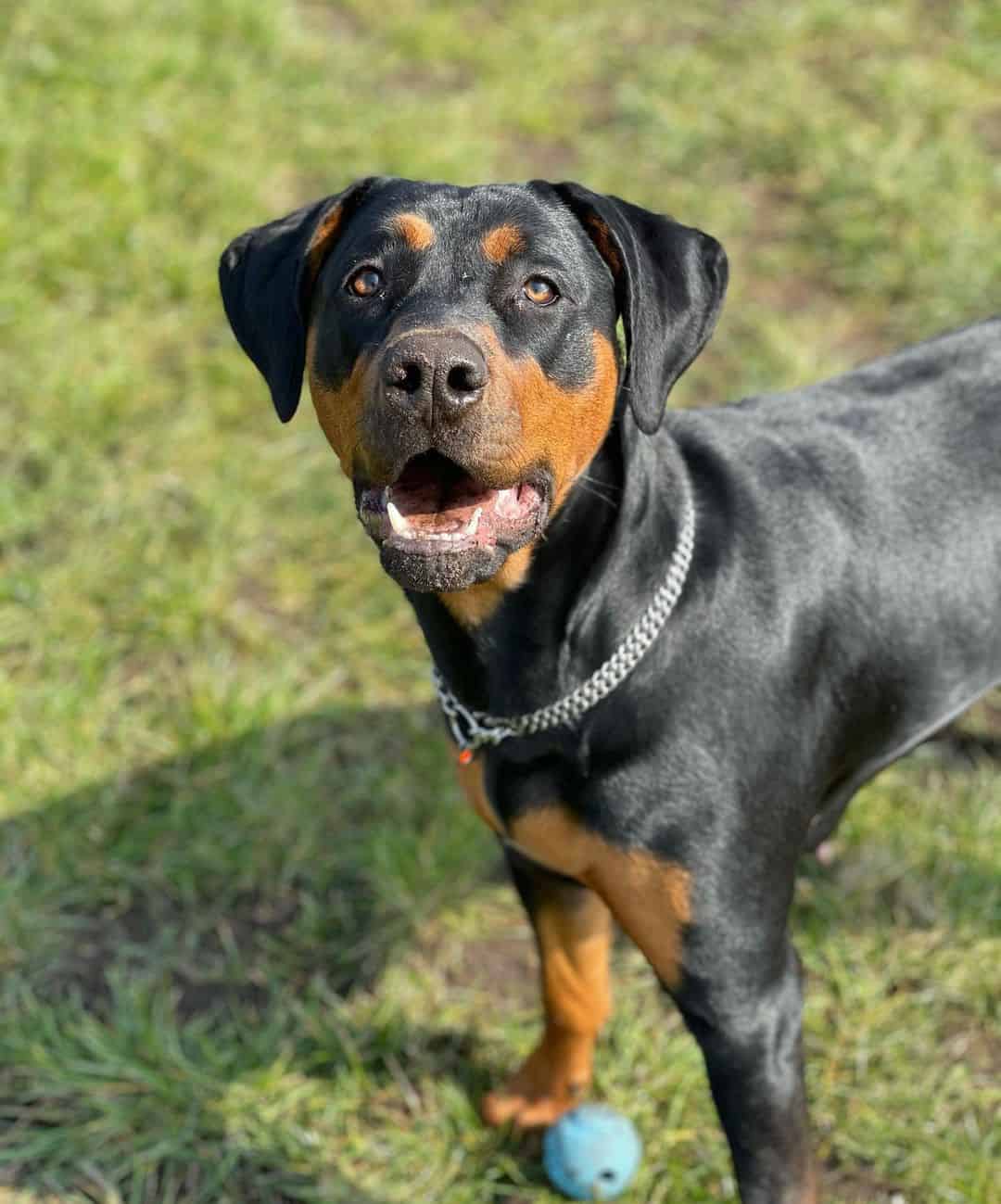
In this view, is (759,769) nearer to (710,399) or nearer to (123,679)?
(123,679)

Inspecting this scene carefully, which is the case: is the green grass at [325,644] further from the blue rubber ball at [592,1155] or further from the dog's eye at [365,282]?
the dog's eye at [365,282]

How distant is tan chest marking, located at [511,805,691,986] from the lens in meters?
2.83

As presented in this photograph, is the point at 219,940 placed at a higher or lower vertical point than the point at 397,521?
lower

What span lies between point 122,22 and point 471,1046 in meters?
5.63

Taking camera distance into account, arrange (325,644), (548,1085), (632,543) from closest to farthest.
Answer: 1. (632,543)
2. (548,1085)
3. (325,644)

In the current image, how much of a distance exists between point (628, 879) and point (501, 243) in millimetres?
1240

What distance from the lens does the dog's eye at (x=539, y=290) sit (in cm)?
272

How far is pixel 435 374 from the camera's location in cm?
245

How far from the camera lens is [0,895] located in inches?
161

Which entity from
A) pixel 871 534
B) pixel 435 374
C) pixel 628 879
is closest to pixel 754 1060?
pixel 628 879

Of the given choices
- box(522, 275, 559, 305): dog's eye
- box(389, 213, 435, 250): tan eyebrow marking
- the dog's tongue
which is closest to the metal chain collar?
the dog's tongue

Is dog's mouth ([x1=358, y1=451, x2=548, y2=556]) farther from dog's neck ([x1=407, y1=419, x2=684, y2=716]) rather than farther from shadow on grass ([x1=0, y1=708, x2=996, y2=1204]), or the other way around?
shadow on grass ([x1=0, y1=708, x2=996, y2=1204])

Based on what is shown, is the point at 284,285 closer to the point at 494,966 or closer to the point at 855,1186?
the point at 494,966

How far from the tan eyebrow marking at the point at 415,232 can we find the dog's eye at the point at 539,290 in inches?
8.0
